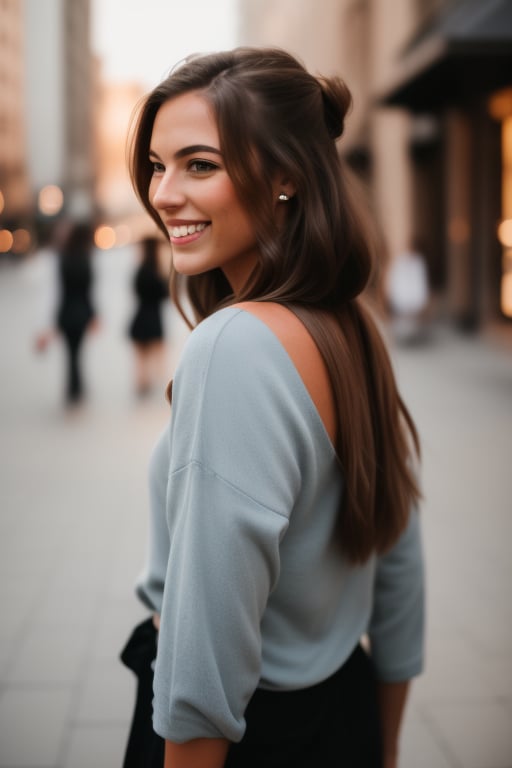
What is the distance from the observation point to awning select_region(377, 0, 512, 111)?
1041cm

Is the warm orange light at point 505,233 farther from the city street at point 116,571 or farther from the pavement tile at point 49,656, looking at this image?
the pavement tile at point 49,656

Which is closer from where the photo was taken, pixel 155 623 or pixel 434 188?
pixel 155 623

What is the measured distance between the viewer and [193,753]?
1101mm

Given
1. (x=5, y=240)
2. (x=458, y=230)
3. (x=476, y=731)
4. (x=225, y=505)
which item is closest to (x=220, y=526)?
(x=225, y=505)

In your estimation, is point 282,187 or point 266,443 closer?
point 266,443

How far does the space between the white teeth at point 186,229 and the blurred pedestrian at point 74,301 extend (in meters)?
8.28

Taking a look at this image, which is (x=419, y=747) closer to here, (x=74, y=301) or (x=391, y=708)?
(x=391, y=708)

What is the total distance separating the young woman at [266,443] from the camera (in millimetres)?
1074

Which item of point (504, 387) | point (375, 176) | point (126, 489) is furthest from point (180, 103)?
point (375, 176)

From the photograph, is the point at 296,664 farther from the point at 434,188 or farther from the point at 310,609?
the point at 434,188

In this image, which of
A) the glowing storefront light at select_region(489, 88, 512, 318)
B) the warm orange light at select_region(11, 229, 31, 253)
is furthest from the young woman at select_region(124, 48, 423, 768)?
the warm orange light at select_region(11, 229, 31, 253)

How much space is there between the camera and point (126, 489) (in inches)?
240

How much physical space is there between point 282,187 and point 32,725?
8.31 ft

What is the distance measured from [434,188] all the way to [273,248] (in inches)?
726
